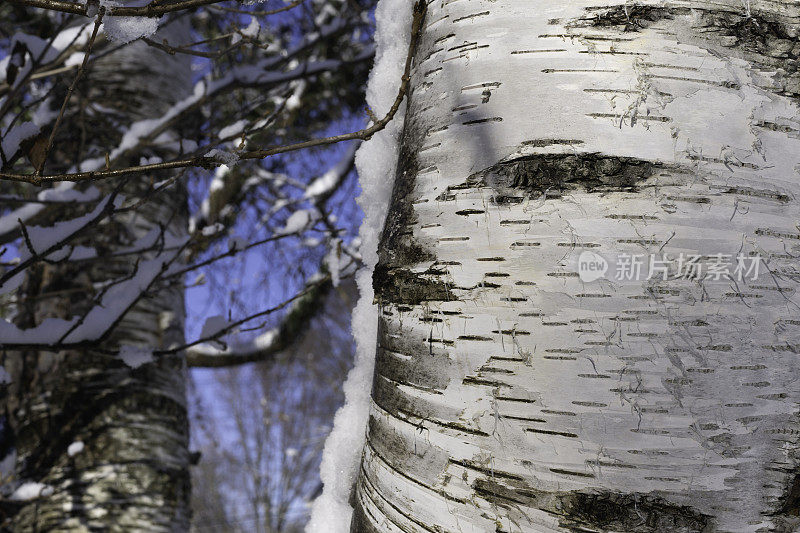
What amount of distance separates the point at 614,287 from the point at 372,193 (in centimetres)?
56

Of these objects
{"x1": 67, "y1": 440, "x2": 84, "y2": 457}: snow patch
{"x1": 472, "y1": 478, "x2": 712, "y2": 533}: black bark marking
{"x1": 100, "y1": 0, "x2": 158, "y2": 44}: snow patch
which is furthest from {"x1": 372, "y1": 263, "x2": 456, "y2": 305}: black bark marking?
{"x1": 67, "y1": 440, "x2": 84, "y2": 457}: snow patch

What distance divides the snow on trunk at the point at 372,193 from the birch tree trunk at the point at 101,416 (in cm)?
130

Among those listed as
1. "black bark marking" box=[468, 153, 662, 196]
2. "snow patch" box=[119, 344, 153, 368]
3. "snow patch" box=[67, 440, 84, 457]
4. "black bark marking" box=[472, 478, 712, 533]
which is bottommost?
"snow patch" box=[67, 440, 84, 457]

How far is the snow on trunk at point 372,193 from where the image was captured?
3.36 ft

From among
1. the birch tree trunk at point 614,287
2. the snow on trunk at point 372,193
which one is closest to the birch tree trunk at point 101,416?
the snow on trunk at point 372,193

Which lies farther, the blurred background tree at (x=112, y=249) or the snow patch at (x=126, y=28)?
the blurred background tree at (x=112, y=249)

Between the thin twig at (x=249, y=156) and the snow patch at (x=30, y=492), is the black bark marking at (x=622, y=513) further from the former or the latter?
the snow patch at (x=30, y=492)

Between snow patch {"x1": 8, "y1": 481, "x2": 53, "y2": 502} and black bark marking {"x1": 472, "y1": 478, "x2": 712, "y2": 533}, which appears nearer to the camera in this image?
black bark marking {"x1": 472, "y1": 478, "x2": 712, "y2": 533}

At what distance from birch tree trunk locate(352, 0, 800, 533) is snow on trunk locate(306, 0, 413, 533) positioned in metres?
0.30

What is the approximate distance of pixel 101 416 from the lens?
6.96 feet

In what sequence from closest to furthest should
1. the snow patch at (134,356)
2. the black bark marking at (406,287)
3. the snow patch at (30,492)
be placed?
the black bark marking at (406,287)
the snow patch at (134,356)
the snow patch at (30,492)

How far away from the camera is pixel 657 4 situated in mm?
703

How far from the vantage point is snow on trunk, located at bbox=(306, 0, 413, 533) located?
3.36 feet

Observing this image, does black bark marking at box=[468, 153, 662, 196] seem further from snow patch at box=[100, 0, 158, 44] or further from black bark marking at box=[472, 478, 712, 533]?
snow patch at box=[100, 0, 158, 44]
